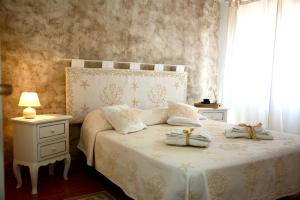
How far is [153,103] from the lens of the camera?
406 centimetres

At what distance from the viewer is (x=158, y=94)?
410cm

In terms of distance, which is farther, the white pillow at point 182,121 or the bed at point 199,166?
the white pillow at point 182,121

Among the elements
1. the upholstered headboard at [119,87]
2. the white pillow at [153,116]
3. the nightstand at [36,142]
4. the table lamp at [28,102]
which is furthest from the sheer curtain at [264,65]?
the table lamp at [28,102]

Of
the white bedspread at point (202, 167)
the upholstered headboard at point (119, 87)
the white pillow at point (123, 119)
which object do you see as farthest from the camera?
the upholstered headboard at point (119, 87)

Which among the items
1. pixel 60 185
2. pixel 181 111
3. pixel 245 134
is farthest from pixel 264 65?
pixel 60 185

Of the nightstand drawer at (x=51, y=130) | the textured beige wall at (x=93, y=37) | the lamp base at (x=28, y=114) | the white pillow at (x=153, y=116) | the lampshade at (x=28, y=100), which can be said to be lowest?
the nightstand drawer at (x=51, y=130)

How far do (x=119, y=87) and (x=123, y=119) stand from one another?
2.58 ft

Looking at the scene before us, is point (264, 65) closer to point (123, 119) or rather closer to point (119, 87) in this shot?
point (119, 87)

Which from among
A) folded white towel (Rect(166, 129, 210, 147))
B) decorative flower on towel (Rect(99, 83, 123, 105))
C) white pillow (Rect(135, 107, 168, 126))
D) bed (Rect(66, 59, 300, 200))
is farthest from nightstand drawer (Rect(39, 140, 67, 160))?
folded white towel (Rect(166, 129, 210, 147))

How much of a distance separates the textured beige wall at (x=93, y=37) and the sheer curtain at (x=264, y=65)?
1.70 feet

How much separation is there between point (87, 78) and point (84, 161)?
3.72ft

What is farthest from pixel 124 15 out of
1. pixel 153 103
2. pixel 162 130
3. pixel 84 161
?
pixel 84 161

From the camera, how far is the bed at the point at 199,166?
5.95 ft

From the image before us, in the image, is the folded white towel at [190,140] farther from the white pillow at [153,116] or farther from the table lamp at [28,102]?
the table lamp at [28,102]
